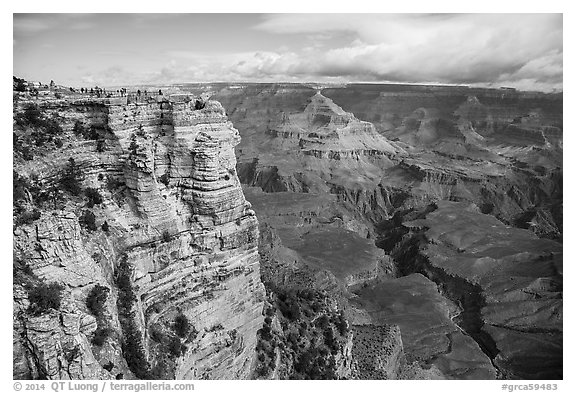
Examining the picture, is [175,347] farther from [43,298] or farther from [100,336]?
[43,298]

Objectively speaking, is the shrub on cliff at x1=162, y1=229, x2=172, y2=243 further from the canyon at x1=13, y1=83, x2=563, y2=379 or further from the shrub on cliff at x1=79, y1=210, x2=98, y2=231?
the shrub on cliff at x1=79, y1=210, x2=98, y2=231

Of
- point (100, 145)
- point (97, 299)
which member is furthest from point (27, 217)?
point (100, 145)

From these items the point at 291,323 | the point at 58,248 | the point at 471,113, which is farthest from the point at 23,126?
the point at 471,113

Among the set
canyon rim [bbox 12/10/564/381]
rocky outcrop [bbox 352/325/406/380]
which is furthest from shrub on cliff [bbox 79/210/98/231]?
rocky outcrop [bbox 352/325/406/380]

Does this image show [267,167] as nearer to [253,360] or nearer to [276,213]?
[276,213]

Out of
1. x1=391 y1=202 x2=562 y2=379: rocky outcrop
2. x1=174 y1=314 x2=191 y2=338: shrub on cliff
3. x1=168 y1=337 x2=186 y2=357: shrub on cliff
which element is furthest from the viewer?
x1=391 y1=202 x2=562 y2=379: rocky outcrop

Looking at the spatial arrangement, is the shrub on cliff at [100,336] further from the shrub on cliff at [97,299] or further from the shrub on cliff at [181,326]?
the shrub on cliff at [181,326]

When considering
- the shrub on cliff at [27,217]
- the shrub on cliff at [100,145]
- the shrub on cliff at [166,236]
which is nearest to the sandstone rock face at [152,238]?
the shrub on cliff at [166,236]
